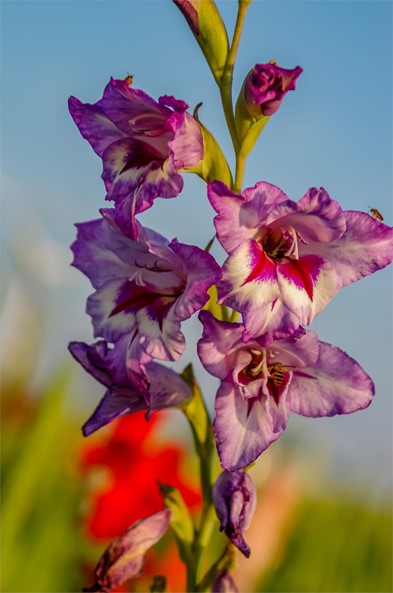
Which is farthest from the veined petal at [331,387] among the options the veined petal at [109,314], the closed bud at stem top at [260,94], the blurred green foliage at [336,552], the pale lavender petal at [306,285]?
the blurred green foliage at [336,552]

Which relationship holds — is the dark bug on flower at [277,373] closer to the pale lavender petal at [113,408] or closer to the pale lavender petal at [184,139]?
the pale lavender petal at [113,408]

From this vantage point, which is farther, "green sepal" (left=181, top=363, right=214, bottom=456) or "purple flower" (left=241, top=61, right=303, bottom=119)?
"green sepal" (left=181, top=363, right=214, bottom=456)

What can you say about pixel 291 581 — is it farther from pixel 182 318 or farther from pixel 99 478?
pixel 182 318

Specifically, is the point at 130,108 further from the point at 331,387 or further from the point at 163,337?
the point at 331,387

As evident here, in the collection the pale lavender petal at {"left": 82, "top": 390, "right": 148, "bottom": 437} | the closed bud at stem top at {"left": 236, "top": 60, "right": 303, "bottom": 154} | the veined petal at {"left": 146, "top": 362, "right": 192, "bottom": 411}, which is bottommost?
the pale lavender petal at {"left": 82, "top": 390, "right": 148, "bottom": 437}

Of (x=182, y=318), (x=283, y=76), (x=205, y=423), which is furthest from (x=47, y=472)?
(x=283, y=76)

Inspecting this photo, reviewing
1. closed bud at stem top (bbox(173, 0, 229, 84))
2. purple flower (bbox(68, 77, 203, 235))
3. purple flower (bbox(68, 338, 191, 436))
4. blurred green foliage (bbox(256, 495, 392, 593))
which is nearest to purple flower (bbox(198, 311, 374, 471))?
purple flower (bbox(68, 338, 191, 436))

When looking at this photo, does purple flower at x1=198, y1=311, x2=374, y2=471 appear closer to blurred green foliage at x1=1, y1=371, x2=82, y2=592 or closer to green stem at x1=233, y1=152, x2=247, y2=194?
green stem at x1=233, y1=152, x2=247, y2=194
